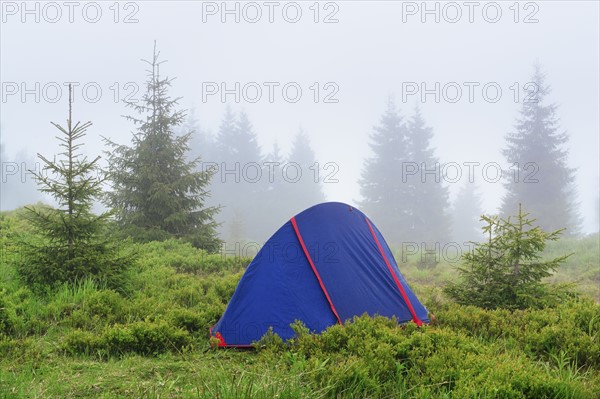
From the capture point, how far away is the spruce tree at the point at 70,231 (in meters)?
7.65

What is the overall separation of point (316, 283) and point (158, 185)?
8.83 metres

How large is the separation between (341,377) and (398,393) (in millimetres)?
532

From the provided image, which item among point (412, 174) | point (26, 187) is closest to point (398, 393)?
point (412, 174)

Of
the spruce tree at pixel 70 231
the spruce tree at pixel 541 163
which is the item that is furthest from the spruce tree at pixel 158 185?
the spruce tree at pixel 541 163

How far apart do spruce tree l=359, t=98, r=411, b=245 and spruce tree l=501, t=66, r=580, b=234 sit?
8703mm

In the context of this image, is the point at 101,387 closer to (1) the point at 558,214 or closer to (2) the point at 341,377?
(2) the point at 341,377

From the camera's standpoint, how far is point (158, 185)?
14.0m

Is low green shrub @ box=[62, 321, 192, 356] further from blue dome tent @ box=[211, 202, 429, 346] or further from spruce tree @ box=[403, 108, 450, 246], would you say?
spruce tree @ box=[403, 108, 450, 246]

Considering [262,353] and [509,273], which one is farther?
[509,273]

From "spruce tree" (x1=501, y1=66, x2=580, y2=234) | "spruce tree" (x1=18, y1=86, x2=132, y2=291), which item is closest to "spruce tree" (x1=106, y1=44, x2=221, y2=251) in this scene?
"spruce tree" (x1=18, y1=86, x2=132, y2=291)

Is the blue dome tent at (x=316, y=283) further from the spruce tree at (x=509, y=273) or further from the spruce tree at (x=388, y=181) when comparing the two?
the spruce tree at (x=388, y=181)

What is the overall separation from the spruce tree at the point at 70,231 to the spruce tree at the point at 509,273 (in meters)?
6.15

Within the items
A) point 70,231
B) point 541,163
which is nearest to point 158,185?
point 70,231

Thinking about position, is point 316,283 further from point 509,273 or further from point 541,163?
point 541,163
